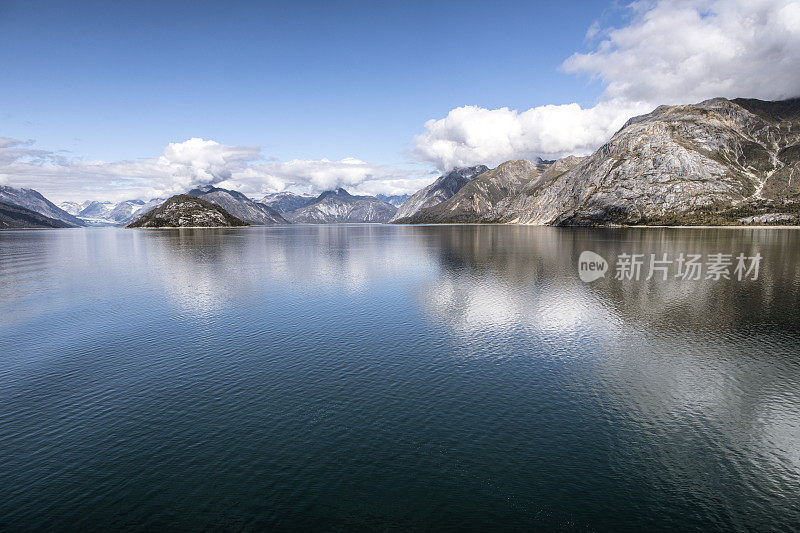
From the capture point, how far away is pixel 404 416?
123 feet

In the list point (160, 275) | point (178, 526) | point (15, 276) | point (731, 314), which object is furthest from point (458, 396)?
point (15, 276)

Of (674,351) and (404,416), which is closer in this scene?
(404,416)

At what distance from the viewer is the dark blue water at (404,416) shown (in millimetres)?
26375

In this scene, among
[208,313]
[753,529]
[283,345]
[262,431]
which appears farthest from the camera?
[208,313]

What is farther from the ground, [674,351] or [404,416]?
[674,351]

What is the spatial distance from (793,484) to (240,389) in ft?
158

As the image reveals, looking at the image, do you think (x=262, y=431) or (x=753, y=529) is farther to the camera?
(x=262, y=431)

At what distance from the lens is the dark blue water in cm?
2638

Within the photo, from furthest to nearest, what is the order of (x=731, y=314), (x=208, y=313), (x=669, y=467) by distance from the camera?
(x=208, y=313), (x=731, y=314), (x=669, y=467)

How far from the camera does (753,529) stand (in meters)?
24.5

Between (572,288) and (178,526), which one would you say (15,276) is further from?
(572,288)

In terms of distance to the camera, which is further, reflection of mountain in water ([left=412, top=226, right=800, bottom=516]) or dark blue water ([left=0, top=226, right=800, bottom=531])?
reflection of mountain in water ([left=412, top=226, right=800, bottom=516])

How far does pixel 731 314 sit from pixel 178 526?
87.2 m

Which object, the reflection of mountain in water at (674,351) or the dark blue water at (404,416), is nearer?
the dark blue water at (404,416)
